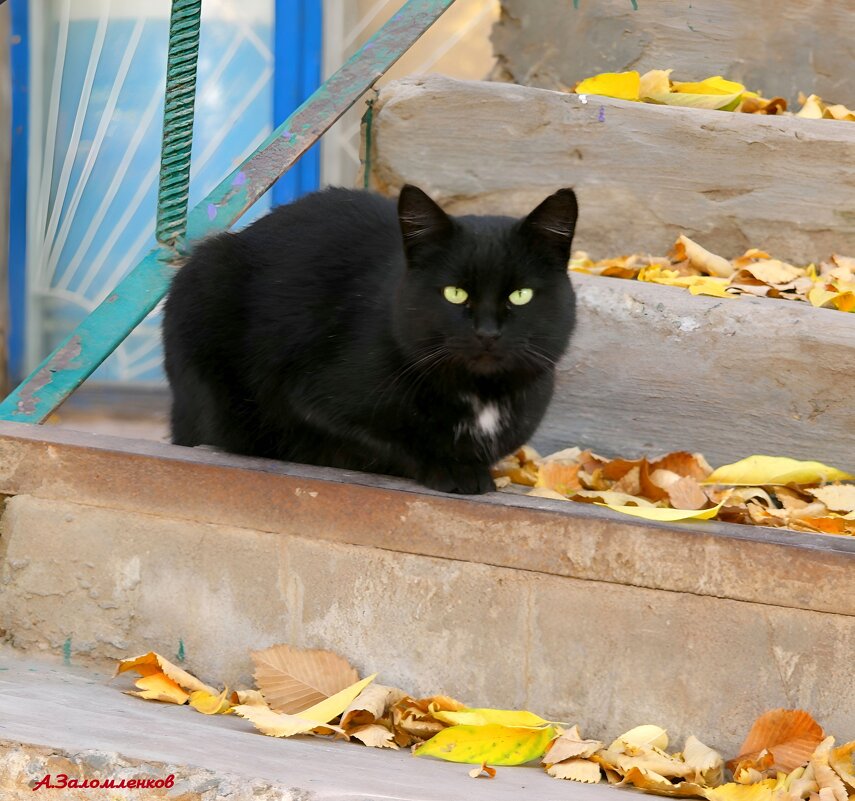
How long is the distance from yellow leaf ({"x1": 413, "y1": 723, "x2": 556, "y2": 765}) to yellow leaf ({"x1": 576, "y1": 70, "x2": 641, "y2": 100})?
7.44ft

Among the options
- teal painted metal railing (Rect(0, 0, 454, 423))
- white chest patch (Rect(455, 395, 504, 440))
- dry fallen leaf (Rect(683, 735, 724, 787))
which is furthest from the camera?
teal painted metal railing (Rect(0, 0, 454, 423))

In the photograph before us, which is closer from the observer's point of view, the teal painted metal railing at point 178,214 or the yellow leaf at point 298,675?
the yellow leaf at point 298,675

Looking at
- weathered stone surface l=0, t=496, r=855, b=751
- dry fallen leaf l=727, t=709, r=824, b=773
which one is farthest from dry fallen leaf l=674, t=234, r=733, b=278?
dry fallen leaf l=727, t=709, r=824, b=773

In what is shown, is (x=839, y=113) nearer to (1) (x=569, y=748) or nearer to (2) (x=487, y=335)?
(2) (x=487, y=335)

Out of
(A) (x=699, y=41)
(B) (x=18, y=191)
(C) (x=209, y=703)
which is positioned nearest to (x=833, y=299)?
(A) (x=699, y=41)

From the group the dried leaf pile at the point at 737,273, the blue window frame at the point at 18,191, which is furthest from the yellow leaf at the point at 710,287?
the blue window frame at the point at 18,191

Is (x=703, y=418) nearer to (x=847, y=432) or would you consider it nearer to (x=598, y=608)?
(x=847, y=432)

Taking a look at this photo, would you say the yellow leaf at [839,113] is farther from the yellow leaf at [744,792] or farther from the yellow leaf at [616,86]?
the yellow leaf at [744,792]

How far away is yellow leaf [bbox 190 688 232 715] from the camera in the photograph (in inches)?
81.4

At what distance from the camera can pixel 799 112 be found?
3740 millimetres

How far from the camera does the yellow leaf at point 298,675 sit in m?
2.08

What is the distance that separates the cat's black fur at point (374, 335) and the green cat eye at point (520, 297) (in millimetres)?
12

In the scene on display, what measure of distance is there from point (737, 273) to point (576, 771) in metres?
1.73
